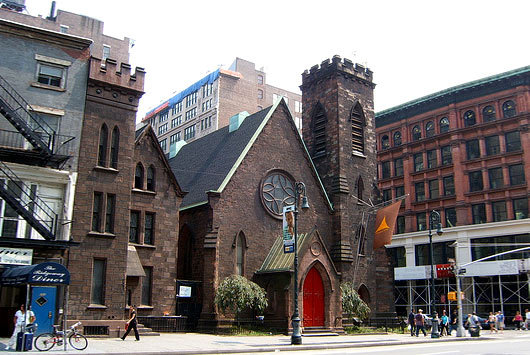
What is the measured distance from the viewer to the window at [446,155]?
187ft

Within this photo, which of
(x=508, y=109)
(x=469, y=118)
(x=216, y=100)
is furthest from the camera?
(x=216, y=100)

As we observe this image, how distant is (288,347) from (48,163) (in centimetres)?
1377

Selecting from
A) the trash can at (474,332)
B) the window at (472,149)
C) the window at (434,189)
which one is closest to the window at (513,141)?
the window at (472,149)

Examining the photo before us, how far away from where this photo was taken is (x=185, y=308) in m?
31.9

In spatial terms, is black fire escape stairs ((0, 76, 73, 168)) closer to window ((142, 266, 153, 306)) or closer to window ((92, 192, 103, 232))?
window ((92, 192, 103, 232))

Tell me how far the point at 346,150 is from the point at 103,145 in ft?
62.0

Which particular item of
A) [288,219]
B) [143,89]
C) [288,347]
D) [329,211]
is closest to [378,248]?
[329,211]

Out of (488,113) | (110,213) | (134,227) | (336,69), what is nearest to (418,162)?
(488,113)

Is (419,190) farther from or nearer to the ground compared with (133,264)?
farther from the ground

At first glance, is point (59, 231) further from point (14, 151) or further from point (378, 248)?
point (378, 248)

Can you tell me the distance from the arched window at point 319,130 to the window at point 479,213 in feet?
69.5

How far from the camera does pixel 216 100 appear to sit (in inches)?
3361

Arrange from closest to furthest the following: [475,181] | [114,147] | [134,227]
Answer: [114,147], [134,227], [475,181]

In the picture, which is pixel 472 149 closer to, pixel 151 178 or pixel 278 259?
pixel 278 259
